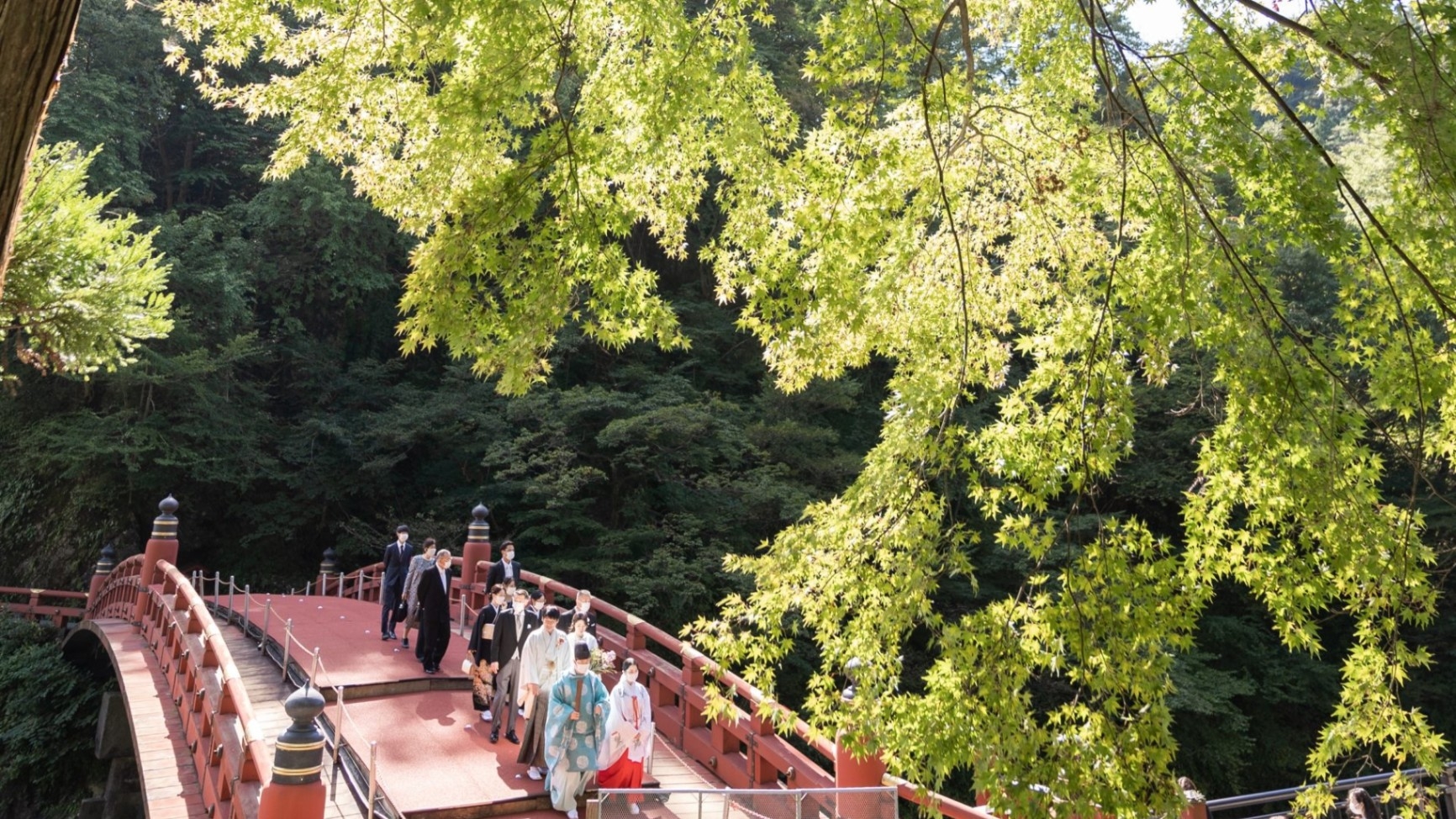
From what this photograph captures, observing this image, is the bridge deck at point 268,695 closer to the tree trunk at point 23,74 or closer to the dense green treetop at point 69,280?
the dense green treetop at point 69,280

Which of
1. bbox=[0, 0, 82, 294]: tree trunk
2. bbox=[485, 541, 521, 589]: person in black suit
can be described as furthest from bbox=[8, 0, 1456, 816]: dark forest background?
bbox=[0, 0, 82, 294]: tree trunk

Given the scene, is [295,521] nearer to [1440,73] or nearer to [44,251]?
[44,251]

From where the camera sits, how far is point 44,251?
1421 cm

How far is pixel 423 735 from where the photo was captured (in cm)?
873

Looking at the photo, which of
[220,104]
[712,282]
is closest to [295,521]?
[712,282]

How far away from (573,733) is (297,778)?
2.29 meters

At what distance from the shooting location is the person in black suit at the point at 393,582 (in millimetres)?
11989

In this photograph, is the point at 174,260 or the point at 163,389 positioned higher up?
the point at 174,260

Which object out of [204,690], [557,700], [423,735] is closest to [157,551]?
[204,690]

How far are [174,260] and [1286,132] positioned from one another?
20.6 metres

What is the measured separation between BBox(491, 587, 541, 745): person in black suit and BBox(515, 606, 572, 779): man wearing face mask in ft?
1.68

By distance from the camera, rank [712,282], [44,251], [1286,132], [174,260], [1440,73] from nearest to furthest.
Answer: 1. [1440,73]
2. [1286,132]
3. [44,251]
4. [174,260]
5. [712,282]

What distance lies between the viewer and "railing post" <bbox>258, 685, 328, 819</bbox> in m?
5.45

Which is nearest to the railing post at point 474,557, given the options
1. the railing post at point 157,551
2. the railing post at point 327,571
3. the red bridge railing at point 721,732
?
the red bridge railing at point 721,732
